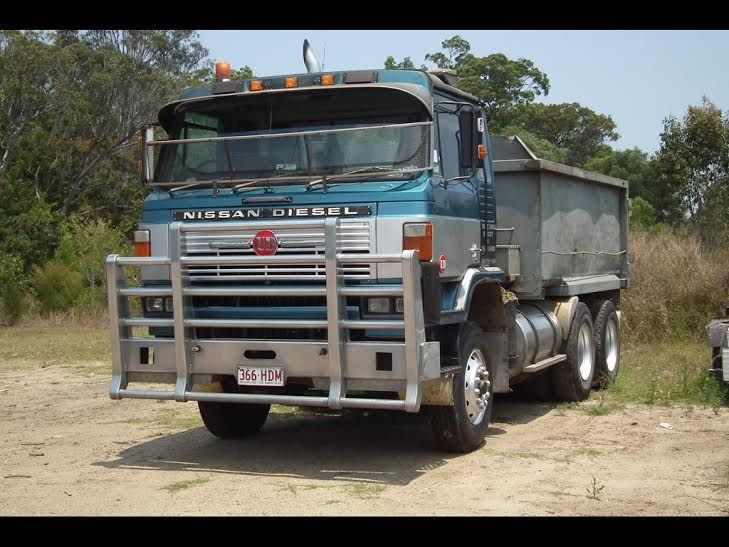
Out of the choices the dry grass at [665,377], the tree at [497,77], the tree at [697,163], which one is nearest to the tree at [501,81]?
the tree at [497,77]

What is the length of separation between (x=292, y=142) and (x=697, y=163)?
60.0 feet

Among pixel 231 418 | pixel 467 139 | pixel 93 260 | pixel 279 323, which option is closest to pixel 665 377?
pixel 467 139

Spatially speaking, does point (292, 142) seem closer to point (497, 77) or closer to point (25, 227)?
point (25, 227)

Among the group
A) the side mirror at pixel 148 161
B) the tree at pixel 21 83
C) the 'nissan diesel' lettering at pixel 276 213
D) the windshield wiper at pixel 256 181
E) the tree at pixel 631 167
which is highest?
the tree at pixel 21 83

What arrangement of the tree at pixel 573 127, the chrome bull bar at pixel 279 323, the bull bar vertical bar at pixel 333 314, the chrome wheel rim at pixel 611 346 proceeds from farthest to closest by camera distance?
1. the tree at pixel 573 127
2. the chrome wheel rim at pixel 611 346
3. the bull bar vertical bar at pixel 333 314
4. the chrome bull bar at pixel 279 323

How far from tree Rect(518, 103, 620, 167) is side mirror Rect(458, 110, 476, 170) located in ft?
122

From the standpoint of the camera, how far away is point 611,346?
12.6 meters

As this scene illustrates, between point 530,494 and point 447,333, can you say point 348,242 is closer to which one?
point 447,333

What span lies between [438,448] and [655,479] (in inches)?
75.7

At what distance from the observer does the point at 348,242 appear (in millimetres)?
7402

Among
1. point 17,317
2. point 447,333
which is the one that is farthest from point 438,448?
point 17,317

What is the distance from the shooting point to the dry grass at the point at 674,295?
1590 cm

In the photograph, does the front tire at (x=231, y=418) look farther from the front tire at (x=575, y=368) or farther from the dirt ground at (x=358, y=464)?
the front tire at (x=575, y=368)

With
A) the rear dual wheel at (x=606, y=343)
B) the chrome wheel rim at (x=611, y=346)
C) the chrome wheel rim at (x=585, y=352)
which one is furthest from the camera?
the chrome wheel rim at (x=611, y=346)
